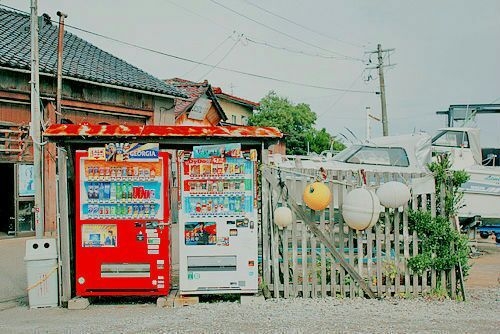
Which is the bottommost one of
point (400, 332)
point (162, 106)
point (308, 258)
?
point (400, 332)

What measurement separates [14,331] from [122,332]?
1360 mm

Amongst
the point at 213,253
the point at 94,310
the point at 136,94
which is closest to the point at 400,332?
the point at 213,253

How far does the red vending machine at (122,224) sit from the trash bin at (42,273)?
1.26 ft

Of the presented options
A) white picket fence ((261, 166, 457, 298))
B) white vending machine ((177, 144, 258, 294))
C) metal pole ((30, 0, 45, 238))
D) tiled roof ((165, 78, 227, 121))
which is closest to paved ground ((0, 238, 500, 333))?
white picket fence ((261, 166, 457, 298))

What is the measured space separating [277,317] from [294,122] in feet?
129

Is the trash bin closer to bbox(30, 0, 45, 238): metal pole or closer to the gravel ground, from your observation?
the gravel ground

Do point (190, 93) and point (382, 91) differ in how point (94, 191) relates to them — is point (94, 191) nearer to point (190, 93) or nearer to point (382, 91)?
point (190, 93)

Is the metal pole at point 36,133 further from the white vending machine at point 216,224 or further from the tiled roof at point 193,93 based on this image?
the tiled roof at point 193,93

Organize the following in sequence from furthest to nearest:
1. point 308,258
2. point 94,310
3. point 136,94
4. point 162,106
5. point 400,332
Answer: point 162,106 < point 136,94 < point 308,258 < point 94,310 < point 400,332

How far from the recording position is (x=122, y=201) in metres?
8.67

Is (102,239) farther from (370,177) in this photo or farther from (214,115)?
(214,115)

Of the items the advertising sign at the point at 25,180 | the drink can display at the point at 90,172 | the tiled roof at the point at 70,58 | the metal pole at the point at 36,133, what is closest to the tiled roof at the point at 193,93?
the tiled roof at the point at 70,58

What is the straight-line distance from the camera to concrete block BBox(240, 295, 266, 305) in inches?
337

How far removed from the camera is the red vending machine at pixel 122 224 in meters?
8.63
